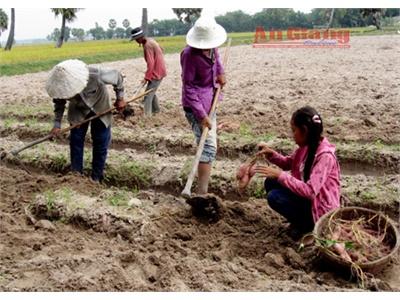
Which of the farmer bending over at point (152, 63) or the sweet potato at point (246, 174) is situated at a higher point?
the farmer bending over at point (152, 63)

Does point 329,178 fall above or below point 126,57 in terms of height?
below

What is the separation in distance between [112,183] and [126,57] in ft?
52.9

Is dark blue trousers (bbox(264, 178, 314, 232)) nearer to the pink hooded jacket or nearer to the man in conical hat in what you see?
the pink hooded jacket

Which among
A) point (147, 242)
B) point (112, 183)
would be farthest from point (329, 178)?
point (112, 183)

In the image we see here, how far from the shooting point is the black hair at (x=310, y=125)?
3498mm

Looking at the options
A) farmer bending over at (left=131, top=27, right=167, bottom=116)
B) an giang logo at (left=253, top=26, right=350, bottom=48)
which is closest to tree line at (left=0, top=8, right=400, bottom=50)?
an giang logo at (left=253, top=26, right=350, bottom=48)

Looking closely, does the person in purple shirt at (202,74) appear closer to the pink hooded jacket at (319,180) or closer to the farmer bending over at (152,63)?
the pink hooded jacket at (319,180)

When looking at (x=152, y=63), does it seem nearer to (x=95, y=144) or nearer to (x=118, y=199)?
(x=95, y=144)

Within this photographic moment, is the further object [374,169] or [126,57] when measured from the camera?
[126,57]

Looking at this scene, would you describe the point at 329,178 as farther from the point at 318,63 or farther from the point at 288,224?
the point at 318,63

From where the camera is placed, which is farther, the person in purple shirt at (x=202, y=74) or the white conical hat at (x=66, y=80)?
the white conical hat at (x=66, y=80)

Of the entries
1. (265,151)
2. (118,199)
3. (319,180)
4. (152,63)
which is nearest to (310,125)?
(319,180)

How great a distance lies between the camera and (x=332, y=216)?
354 cm

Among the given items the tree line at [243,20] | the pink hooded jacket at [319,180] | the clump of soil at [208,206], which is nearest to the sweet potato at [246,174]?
the pink hooded jacket at [319,180]
